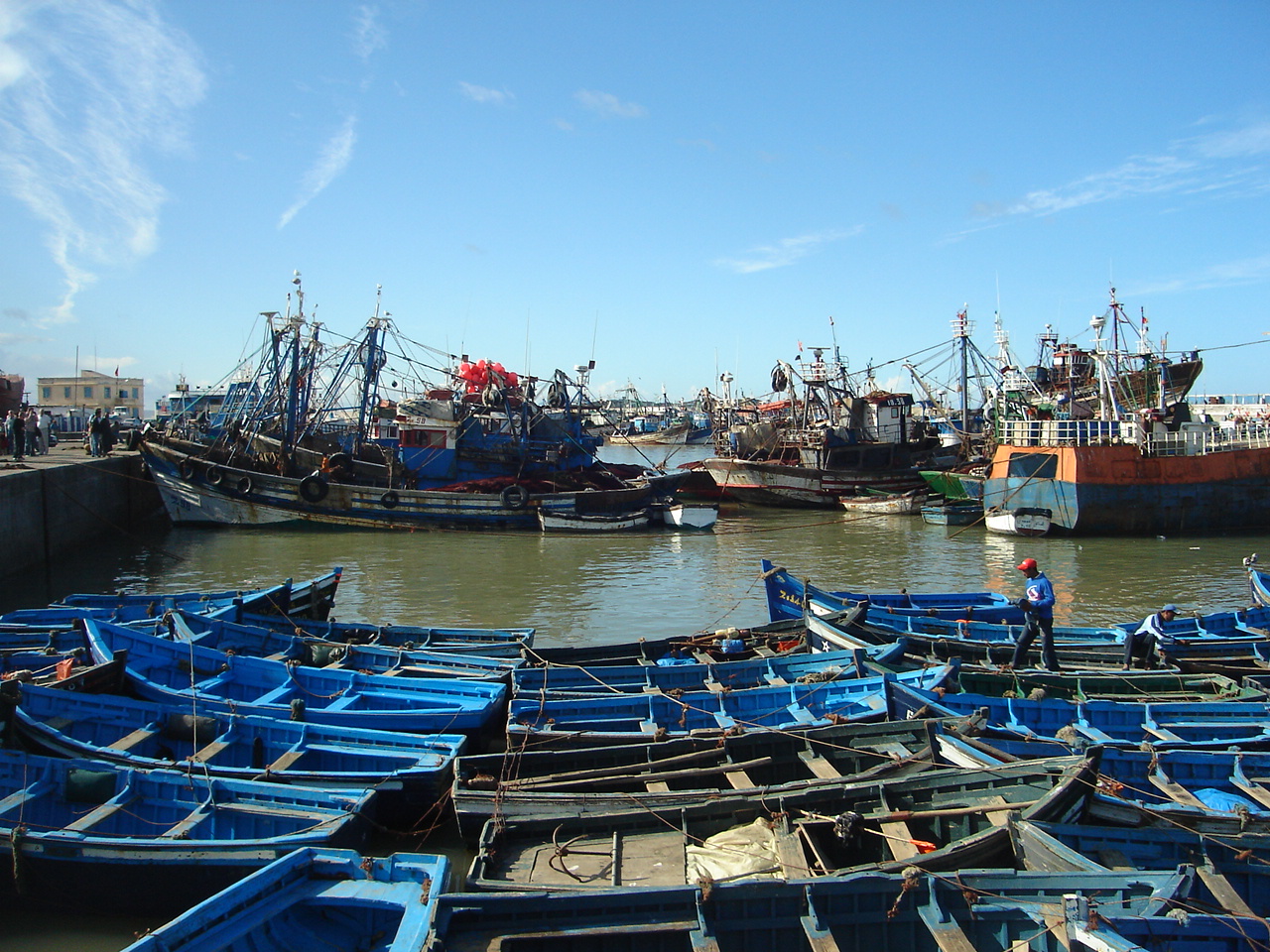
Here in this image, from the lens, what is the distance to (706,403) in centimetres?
5844

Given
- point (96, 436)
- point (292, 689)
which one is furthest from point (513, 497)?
point (292, 689)

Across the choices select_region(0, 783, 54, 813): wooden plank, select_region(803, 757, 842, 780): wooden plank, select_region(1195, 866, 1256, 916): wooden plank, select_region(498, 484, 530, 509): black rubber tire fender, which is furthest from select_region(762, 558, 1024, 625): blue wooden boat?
select_region(498, 484, 530, 509): black rubber tire fender

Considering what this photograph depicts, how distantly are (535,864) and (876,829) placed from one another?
9.27 feet

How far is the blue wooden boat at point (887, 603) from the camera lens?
1473 cm

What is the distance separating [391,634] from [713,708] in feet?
19.4

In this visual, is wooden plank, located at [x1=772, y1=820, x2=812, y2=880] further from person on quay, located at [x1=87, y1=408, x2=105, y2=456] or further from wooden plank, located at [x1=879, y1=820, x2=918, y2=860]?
person on quay, located at [x1=87, y1=408, x2=105, y2=456]

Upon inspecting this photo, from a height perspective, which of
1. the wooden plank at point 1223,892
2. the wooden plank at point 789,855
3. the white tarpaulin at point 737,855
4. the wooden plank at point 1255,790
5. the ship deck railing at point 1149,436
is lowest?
the wooden plank at point 1255,790

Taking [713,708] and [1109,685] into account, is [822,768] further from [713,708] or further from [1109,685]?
[1109,685]

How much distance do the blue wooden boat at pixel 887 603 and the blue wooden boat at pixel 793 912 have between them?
28.9 feet

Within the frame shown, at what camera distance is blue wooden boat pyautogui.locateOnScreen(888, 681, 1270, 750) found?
31.1 feet

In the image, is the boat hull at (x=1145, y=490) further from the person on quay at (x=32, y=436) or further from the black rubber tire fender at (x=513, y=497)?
the person on quay at (x=32, y=436)

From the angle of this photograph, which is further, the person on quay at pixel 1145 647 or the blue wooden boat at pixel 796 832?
the person on quay at pixel 1145 647

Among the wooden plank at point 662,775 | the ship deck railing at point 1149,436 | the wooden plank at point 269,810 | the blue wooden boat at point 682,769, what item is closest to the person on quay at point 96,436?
the wooden plank at point 269,810

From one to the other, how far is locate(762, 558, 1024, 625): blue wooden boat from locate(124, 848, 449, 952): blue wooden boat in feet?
31.0
